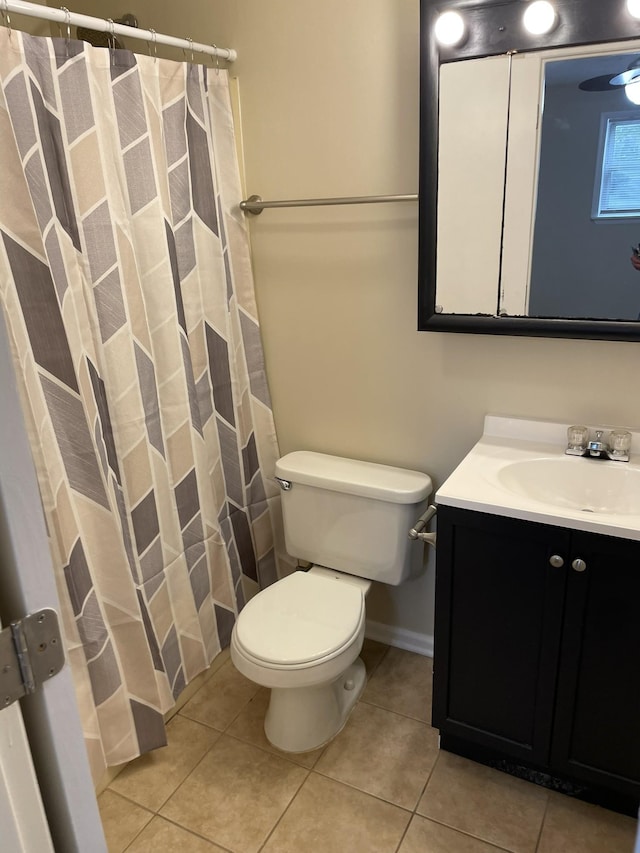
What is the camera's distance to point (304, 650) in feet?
5.76

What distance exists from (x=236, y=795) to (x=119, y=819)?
0.31 meters

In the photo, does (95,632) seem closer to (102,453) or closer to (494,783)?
(102,453)

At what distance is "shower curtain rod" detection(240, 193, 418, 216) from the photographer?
1.84 meters

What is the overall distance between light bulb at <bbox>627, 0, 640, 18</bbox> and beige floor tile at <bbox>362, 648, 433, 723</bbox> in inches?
76.5

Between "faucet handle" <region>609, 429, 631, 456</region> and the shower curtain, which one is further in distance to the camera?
"faucet handle" <region>609, 429, 631, 456</region>

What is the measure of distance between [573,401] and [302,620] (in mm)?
978

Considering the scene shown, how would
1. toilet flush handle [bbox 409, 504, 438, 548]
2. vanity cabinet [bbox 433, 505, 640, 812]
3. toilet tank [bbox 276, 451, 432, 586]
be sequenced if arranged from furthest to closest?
toilet tank [bbox 276, 451, 432, 586] → toilet flush handle [bbox 409, 504, 438, 548] → vanity cabinet [bbox 433, 505, 640, 812]

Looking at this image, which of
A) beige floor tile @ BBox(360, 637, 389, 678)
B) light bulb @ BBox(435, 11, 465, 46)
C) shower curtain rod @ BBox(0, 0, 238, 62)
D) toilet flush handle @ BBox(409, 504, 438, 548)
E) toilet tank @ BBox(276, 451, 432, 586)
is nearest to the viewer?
shower curtain rod @ BBox(0, 0, 238, 62)

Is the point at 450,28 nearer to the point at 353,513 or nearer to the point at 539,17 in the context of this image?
the point at 539,17

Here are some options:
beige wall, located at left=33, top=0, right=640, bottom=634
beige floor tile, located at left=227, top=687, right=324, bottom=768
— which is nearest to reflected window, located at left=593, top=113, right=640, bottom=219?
beige wall, located at left=33, top=0, right=640, bottom=634

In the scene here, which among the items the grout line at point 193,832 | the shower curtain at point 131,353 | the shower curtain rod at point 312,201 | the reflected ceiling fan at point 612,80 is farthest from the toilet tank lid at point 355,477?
the reflected ceiling fan at point 612,80

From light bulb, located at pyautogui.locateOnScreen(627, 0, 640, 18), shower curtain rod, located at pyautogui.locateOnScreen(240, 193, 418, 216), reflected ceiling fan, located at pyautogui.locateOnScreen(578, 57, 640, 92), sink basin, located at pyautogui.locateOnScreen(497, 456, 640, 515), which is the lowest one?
sink basin, located at pyautogui.locateOnScreen(497, 456, 640, 515)

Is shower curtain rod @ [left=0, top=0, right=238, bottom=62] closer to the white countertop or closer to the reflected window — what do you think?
the reflected window

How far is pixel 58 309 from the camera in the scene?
150 cm
